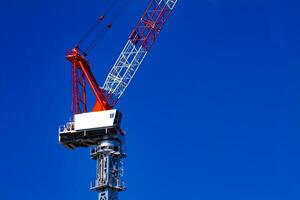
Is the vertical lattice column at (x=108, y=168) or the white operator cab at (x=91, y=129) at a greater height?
the white operator cab at (x=91, y=129)

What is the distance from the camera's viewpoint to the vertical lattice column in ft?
607

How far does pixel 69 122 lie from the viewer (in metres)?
194

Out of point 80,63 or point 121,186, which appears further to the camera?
point 80,63

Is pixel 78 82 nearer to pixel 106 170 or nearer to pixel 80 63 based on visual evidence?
pixel 80 63

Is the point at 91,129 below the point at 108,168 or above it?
above

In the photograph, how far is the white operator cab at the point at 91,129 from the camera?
190250mm

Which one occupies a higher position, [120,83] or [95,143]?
[120,83]

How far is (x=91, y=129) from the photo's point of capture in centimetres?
19075

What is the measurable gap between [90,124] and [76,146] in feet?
24.1

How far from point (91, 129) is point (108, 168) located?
9.99 meters

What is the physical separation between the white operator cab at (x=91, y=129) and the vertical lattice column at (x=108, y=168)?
6.24ft

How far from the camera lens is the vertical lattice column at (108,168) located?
185m

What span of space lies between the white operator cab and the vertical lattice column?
6.24ft

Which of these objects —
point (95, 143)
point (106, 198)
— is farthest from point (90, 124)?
point (106, 198)
